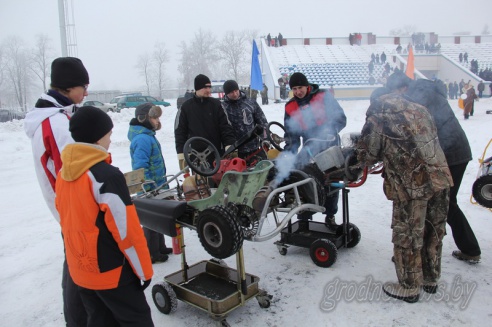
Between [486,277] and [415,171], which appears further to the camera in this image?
[486,277]

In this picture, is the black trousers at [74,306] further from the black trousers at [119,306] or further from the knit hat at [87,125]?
the knit hat at [87,125]

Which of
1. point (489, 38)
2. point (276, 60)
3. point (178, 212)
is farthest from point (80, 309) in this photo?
point (489, 38)

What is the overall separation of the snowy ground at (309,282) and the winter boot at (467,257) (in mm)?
60

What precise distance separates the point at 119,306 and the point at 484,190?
386 centimetres

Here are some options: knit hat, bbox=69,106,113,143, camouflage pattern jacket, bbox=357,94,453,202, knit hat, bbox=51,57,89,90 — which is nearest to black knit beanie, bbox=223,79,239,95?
camouflage pattern jacket, bbox=357,94,453,202

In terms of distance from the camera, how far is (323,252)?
4430 millimetres

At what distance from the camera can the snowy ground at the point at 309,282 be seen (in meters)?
3.45

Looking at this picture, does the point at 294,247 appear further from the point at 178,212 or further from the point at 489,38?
the point at 489,38

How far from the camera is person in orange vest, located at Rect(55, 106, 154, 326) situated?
225 cm

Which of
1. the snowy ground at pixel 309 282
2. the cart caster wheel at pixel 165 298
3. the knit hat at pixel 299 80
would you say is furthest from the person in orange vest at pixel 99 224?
the knit hat at pixel 299 80

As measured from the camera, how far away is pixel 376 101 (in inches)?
142

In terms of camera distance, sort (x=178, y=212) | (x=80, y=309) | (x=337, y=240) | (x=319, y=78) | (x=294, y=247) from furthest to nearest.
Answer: (x=319, y=78)
(x=294, y=247)
(x=337, y=240)
(x=178, y=212)
(x=80, y=309)

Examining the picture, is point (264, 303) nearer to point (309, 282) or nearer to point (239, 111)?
point (309, 282)

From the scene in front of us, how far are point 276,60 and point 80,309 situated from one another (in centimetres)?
3625
